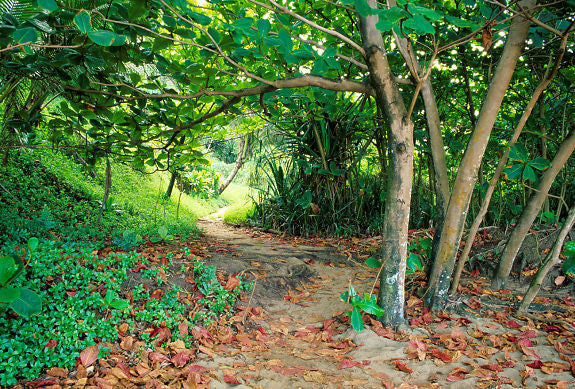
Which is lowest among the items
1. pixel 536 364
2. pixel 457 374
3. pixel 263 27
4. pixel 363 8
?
pixel 457 374

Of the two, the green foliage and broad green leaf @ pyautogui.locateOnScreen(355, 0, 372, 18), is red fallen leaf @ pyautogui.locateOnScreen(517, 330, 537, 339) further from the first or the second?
broad green leaf @ pyautogui.locateOnScreen(355, 0, 372, 18)

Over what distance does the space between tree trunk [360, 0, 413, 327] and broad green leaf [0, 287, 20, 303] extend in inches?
85.9

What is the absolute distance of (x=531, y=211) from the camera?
2.88 m

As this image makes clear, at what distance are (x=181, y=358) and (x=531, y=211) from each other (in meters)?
2.82

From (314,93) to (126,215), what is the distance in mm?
3704

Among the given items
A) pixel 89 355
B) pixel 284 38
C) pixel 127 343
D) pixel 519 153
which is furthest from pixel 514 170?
pixel 89 355

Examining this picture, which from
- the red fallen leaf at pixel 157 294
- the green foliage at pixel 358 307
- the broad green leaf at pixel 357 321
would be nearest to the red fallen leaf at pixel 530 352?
the green foliage at pixel 358 307

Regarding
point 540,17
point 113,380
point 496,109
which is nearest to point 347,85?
point 496,109

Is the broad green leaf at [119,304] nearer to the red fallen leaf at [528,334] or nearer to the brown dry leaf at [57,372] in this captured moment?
the brown dry leaf at [57,372]

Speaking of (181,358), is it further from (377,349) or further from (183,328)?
(377,349)

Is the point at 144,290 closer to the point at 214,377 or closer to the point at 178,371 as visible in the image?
the point at 178,371

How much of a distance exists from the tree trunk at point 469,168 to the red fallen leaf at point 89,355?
2316 mm

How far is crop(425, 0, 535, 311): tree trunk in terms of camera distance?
8.32 feet

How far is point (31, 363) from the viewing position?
183 cm
